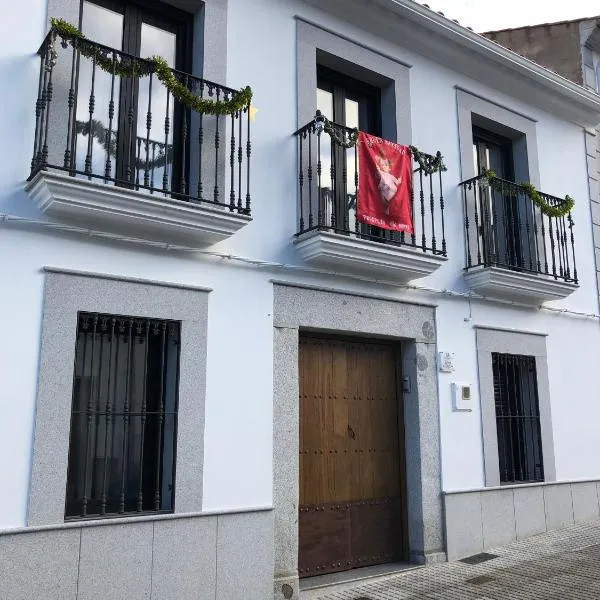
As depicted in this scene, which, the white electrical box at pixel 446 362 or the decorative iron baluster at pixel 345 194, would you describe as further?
the white electrical box at pixel 446 362

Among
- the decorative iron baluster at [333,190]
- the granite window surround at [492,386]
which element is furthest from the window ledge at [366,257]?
the granite window surround at [492,386]

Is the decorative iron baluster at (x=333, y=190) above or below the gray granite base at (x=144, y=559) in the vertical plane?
above

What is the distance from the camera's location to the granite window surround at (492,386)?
23.7ft

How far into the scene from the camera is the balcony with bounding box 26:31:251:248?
15.9 feet

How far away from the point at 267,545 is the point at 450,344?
120 inches

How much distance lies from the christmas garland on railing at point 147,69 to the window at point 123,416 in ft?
6.05

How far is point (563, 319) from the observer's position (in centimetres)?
849

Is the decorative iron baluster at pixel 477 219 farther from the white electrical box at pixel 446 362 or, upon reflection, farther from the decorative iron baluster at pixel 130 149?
the decorative iron baluster at pixel 130 149

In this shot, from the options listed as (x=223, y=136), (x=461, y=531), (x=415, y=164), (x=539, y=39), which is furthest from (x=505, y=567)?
(x=539, y=39)

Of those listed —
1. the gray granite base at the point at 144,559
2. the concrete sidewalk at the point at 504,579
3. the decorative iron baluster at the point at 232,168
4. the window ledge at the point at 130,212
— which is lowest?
the concrete sidewalk at the point at 504,579

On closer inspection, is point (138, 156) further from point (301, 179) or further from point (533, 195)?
point (533, 195)

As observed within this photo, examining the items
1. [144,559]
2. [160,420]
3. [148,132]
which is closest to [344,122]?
[148,132]

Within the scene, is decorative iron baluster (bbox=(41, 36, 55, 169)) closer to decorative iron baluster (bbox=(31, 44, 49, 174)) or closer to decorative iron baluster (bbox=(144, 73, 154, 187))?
decorative iron baluster (bbox=(31, 44, 49, 174))

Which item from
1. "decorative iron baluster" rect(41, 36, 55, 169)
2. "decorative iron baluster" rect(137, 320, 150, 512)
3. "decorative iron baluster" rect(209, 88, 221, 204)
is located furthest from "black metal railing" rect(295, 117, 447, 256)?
"decorative iron baluster" rect(41, 36, 55, 169)
